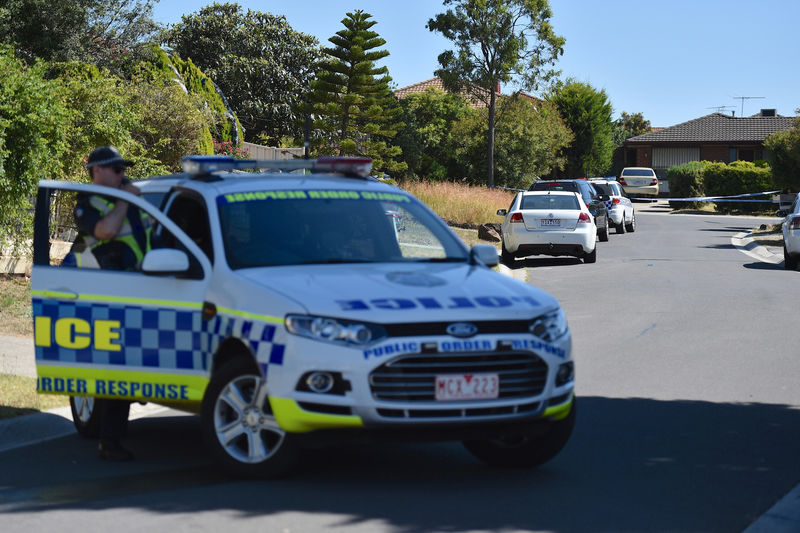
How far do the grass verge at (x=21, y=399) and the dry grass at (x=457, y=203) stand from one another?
24.1m

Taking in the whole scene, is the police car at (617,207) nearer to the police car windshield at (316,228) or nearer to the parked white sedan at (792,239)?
the parked white sedan at (792,239)

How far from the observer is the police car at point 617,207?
3662cm

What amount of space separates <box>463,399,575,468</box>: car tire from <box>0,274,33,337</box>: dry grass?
23.9ft

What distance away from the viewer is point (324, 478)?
21.3 ft

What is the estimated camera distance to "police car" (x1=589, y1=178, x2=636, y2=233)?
120ft

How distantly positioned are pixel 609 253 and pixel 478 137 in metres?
30.9

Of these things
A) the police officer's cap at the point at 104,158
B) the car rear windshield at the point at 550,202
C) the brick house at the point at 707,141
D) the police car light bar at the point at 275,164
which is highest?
the brick house at the point at 707,141

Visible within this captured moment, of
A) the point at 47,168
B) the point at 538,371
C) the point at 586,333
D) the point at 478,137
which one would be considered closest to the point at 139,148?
the point at 47,168

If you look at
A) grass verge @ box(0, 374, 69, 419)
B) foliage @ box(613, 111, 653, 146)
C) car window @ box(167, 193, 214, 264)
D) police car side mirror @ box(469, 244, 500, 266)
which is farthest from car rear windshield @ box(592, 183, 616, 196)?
foliage @ box(613, 111, 653, 146)

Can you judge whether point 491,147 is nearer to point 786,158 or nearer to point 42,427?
point 786,158

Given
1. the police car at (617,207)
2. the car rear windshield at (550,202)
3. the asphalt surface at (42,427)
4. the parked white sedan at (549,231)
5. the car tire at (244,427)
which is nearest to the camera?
the asphalt surface at (42,427)

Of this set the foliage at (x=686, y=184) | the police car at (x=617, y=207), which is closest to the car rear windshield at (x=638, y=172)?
the foliage at (x=686, y=184)

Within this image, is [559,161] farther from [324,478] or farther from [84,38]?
[324,478]

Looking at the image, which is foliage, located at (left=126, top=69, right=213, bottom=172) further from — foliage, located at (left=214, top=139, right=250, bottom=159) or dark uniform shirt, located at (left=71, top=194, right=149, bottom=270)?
dark uniform shirt, located at (left=71, top=194, right=149, bottom=270)
